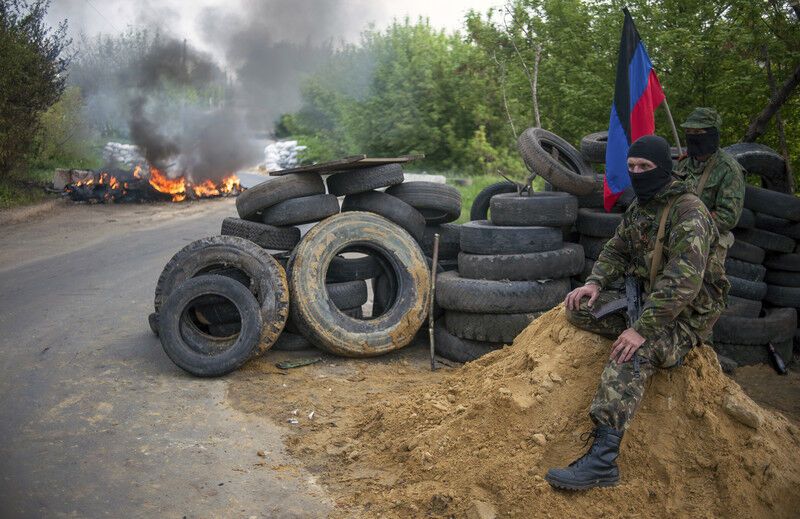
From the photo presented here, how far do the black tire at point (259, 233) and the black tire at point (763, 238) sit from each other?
490 centimetres

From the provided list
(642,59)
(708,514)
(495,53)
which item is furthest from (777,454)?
(495,53)

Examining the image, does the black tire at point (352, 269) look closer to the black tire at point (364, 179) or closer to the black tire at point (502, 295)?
the black tire at point (364, 179)

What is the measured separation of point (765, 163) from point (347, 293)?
475 centimetres

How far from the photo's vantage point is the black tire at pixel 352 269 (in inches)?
323

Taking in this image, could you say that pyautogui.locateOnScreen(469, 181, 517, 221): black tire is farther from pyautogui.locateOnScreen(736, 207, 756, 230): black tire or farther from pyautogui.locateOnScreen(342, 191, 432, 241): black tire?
pyautogui.locateOnScreen(736, 207, 756, 230): black tire

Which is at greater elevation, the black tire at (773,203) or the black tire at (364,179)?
the black tire at (364,179)

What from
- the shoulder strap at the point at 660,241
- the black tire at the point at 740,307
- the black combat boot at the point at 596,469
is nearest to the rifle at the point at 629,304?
the shoulder strap at the point at 660,241

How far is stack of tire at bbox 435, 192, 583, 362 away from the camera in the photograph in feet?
24.3

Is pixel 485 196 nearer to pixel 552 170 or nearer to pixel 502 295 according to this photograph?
pixel 552 170

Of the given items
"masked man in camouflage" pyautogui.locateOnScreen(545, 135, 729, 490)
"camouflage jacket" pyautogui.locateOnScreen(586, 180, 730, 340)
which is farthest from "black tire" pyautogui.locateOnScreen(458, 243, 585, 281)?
"masked man in camouflage" pyautogui.locateOnScreen(545, 135, 729, 490)

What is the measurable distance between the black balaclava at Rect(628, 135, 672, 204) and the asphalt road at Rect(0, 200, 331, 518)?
2.71 metres

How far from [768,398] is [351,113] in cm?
2301

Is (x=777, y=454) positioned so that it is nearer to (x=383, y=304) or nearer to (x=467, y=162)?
(x=383, y=304)

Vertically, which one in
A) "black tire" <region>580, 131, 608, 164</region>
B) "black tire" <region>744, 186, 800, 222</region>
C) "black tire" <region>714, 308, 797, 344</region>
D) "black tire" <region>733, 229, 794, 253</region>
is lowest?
"black tire" <region>714, 308, 797, 344</region>
